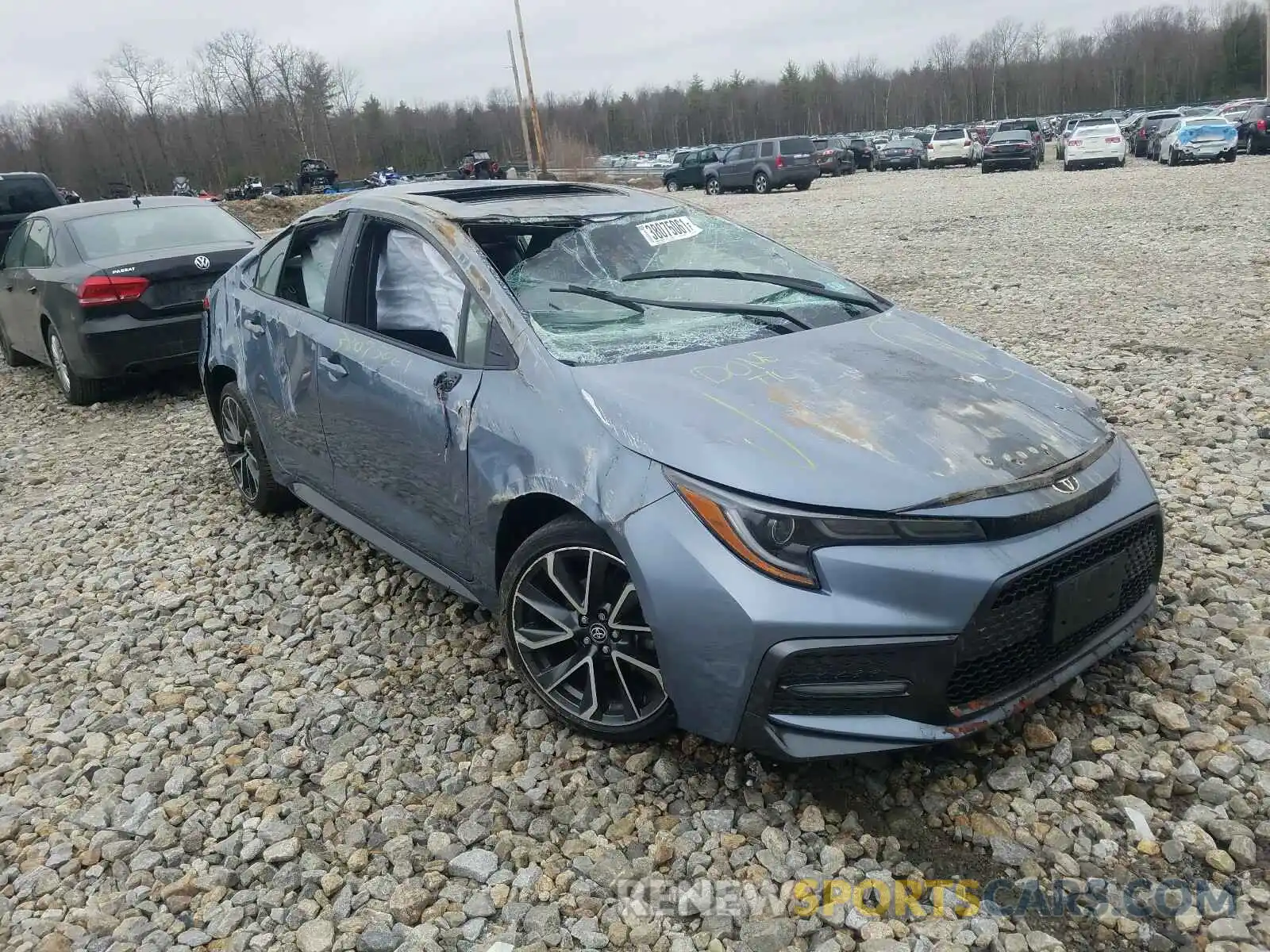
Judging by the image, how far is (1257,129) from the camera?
26.3 meters

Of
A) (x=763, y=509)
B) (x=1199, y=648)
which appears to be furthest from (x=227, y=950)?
(x=1199, y=648)

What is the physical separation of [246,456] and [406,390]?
2027mm

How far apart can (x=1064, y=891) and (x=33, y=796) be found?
2.95m

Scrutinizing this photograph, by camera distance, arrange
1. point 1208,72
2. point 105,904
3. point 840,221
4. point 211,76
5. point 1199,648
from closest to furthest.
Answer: point 105,904
point 1199,648
point 840,221
point 211,76
point 1208,72

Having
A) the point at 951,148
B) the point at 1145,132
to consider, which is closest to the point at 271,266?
the point at 1145,132

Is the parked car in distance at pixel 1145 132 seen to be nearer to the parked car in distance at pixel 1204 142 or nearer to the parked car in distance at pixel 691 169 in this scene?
the parked car in distance at pixel 1204 142

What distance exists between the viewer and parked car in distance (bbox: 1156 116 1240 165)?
78.5 ft

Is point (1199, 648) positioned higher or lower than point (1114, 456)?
lower

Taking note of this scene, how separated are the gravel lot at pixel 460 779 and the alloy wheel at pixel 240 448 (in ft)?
0.73

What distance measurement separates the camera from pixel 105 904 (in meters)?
2.45

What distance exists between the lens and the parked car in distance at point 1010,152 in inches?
1114

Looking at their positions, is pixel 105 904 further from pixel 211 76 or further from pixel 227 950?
pixel 211 76

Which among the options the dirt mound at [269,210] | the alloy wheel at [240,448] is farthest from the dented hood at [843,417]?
the dirt mound at [269,210]

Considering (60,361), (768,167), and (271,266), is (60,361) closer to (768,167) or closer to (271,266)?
(271,266)
